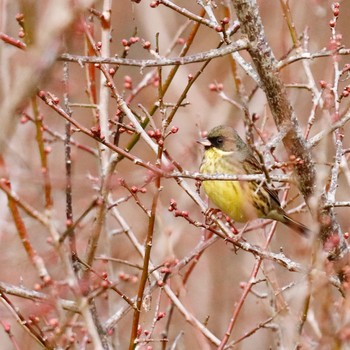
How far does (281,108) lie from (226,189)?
1.67 metres

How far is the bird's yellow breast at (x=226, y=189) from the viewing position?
19.2ft

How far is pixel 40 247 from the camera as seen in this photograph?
7.11 metres

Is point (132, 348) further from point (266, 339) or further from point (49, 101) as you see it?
point (266, 339)

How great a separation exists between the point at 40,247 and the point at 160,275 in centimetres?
264

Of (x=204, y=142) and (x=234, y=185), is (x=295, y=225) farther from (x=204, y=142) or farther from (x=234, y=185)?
(x=204, y=142)

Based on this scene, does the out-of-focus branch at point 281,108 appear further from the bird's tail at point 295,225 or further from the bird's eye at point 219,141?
the bird's eye at point 219,141

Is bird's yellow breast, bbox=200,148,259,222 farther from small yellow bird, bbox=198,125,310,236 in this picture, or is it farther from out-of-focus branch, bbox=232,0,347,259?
out-of-focus branch, bbox=232,0,347,259

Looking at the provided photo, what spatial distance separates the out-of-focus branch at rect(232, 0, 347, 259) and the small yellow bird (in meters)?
1.15

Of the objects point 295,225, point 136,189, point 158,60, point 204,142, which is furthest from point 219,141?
point 158,60

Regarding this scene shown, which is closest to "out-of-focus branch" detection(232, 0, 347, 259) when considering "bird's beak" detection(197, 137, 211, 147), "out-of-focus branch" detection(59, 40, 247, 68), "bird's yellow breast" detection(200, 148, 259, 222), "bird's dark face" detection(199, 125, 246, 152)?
"out-of-focus branch" detection(59, 40, 247, 68)

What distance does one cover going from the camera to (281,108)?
4.30 metres

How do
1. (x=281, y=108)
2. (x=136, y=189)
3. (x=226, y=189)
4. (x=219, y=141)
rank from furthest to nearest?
(x=219, y=141) → (x=226, y=189) → (x=281, y=108) → (x=136, y=189)

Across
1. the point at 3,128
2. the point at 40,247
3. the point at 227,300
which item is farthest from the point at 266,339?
the point at 3,128

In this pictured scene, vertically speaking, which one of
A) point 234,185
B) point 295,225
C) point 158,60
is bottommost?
point 295,225
